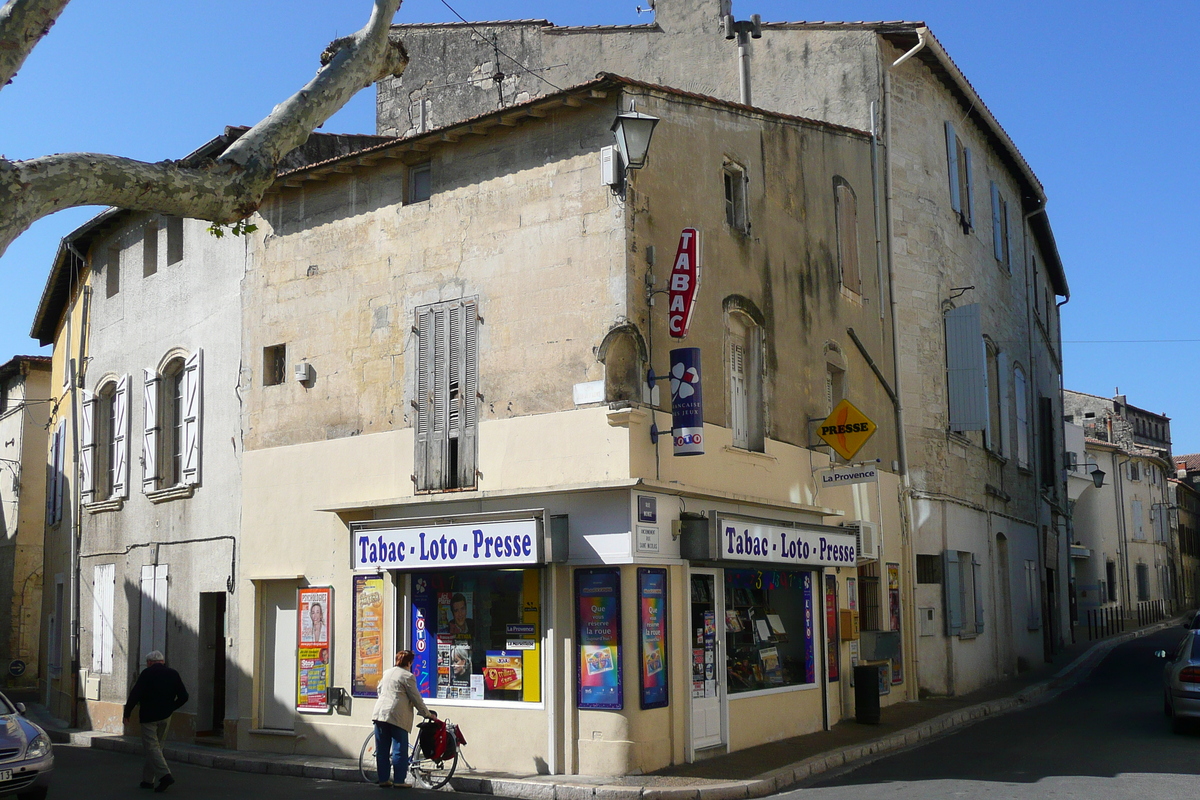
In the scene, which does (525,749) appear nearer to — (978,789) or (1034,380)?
(978,789)

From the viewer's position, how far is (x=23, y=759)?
34.9 ft

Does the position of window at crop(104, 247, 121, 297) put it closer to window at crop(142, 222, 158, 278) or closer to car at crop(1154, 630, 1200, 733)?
window at crop(142, 222, 158, 278)

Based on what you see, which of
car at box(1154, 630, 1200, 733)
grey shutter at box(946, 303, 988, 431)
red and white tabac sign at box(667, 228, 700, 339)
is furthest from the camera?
grey shutter at box(946, 303, 988, 431)

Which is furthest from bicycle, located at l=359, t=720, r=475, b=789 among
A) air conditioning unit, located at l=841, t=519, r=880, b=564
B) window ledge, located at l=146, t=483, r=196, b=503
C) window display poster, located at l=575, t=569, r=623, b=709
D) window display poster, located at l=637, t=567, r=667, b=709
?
air conditioning unit, located at l=841, t=519, r=880, b=564

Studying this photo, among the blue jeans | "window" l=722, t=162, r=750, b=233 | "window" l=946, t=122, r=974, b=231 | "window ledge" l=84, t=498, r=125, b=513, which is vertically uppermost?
"window" l=946, t=122, r=974, b=231

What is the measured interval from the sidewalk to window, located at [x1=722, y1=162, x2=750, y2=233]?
6104 mm

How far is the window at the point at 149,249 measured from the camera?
17.8 meters

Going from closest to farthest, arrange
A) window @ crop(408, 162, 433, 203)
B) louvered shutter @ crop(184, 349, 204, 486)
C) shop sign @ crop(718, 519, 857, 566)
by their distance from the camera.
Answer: shop sign @ crop(718, 519, 857, 566) → window @ crop(408, 162, 433, 203) → louvered shutter @ crop(184, 349, 204, 486)

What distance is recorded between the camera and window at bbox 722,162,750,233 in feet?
45.3

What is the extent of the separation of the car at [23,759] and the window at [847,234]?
11.6 metres

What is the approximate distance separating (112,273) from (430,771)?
458 inches

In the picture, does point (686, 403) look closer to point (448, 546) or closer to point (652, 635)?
point (652, 635)

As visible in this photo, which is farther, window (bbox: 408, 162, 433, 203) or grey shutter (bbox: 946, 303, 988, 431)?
grey shutter (bbox: 946, 303, 988, 431)

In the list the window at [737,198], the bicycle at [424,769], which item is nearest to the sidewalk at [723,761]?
the bicycle at [424,769]
